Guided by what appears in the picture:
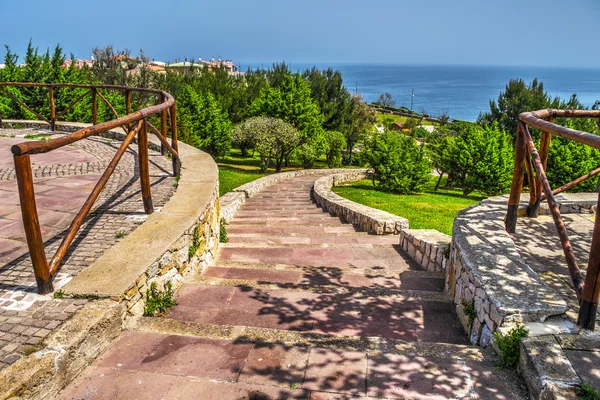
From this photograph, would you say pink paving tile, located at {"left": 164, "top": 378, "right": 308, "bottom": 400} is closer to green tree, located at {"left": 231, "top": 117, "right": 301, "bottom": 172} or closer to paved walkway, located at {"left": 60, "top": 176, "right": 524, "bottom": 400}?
paved walkway, located at {"left": 60, "top": 176, "right": 524, "bottom": 400}

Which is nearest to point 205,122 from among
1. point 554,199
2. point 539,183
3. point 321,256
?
point 321,256

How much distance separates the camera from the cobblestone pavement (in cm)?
272

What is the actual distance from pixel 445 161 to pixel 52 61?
86.3ft

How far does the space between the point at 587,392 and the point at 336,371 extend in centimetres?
133

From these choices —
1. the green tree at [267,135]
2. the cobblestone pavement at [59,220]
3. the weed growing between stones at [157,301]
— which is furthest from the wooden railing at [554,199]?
the green tree at [267,135]

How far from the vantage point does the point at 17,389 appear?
218 cm

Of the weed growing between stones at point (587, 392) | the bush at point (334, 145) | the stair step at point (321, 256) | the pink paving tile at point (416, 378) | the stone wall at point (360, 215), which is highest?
the weed growing between stones at point (587, 392)

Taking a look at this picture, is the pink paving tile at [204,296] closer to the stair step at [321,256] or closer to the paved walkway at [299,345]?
the paved walkway at [299,345]

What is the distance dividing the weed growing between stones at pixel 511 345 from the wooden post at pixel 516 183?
6.25ft

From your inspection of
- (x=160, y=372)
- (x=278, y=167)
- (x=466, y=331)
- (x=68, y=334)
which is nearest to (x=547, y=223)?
(x=466, y=331)

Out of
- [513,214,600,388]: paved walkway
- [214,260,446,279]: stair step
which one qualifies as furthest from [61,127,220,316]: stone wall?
[513,214,600,388]: paved walkway

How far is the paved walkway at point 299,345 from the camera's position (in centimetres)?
243

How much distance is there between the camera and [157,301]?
366 cm

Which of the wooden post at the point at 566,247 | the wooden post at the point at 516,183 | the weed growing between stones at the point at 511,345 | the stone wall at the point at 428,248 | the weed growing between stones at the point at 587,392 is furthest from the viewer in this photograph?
the stone wall at the point at 428,248
